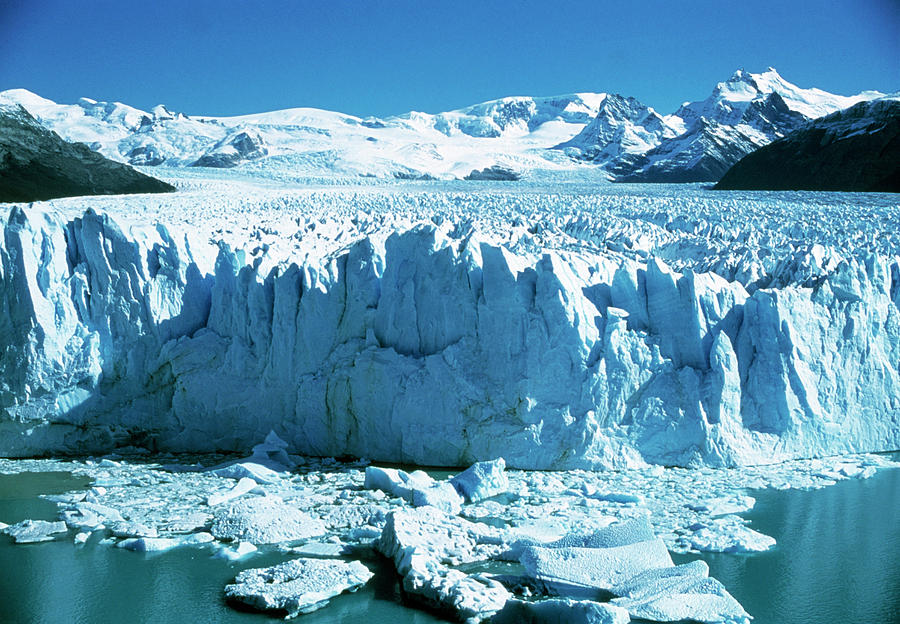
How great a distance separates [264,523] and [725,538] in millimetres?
3060

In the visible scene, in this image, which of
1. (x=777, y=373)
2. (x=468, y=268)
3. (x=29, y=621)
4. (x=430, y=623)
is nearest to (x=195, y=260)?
(x=468, y=268)

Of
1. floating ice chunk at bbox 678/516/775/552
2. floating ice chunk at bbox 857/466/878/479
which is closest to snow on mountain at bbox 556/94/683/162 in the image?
floating ice chunk at bbox 857/466/878/479

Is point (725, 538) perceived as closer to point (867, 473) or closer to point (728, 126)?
point (867, 473)

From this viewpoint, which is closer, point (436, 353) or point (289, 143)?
point (436, 353)

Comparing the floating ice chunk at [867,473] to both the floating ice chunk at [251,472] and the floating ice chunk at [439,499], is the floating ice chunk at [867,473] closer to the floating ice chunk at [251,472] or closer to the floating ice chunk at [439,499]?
the floating ice chunk at [439,499]

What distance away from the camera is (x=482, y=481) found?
6285 millimetres

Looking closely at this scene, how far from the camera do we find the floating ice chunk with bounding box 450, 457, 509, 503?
20.6 feet

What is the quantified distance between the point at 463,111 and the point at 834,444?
267 ft

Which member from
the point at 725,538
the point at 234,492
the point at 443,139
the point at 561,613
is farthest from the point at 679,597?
the point at 443,139

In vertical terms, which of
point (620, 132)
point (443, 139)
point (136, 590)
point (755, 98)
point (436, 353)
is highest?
point (755, 98)

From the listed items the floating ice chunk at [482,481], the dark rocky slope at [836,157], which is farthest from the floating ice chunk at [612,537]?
the dark rocky slope at [836,157]

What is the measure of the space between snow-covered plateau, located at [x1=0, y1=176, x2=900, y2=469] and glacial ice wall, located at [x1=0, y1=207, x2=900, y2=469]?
17mm

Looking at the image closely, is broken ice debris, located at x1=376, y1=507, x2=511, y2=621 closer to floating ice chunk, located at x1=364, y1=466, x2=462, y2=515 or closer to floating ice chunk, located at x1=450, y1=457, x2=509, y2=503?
floating ice chunk, located at x1=364, y1=466, x2=462, y2=515

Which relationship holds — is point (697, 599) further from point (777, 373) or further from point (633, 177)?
point (633, 177)
